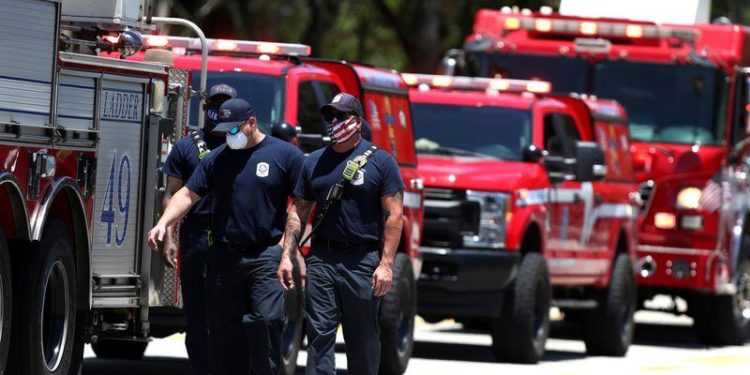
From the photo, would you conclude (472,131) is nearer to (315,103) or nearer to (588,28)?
(588,28)

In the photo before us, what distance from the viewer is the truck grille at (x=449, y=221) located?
52.9ft

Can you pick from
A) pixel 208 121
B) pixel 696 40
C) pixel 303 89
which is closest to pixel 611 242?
pixel 696 40

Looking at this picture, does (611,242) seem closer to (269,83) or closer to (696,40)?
(696,40)

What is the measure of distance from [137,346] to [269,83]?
290 cm

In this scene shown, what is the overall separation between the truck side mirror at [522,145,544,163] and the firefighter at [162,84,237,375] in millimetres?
5628

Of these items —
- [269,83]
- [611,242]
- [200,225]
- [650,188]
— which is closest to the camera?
[200,225]

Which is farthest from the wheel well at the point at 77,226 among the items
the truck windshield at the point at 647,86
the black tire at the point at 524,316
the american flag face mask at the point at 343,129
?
the truck windshield at the point at 647,86

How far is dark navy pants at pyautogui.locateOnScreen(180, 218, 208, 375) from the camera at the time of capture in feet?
36.7

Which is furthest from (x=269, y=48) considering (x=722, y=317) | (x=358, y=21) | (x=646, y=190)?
(x=358, y=21)

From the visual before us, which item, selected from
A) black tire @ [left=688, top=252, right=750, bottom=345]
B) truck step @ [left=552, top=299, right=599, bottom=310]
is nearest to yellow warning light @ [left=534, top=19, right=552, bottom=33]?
black tire @ [left=688, top=252, right=750, bottom=345]

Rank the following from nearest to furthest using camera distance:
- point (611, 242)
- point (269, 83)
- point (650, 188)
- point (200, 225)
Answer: point (200, 225)
point (269, 83)
point (611, 242)
point (650, 188)

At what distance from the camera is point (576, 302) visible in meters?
17.8

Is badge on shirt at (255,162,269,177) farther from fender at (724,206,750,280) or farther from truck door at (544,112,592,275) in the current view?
fender at (724,206,750,280)

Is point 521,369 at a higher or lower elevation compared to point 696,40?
lower
